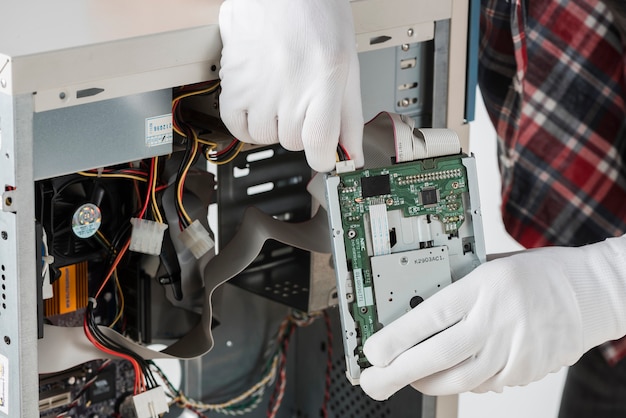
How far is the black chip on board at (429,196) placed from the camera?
3.88 feet

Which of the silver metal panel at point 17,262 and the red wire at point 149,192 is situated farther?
the red wire at point 149,192

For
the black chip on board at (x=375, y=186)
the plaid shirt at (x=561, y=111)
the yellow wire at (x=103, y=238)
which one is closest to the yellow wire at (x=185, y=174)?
the yellow wire at (x=103, y=238)

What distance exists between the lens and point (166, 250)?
1.39 metres

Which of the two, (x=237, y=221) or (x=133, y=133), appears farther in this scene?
(x=237, y=221)

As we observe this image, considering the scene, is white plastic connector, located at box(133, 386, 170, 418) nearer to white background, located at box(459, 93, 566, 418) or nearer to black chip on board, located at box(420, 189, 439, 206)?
black chip on board, located at box(420, 189, 439, 206)

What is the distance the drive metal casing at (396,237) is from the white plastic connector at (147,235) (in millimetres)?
245

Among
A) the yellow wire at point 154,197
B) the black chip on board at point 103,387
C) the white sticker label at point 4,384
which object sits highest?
the yellow wire at point 154,197

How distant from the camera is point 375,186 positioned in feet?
3.83

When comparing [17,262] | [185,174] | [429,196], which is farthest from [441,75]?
[17,262]

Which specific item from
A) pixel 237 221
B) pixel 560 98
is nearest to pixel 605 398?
pixel 560 98

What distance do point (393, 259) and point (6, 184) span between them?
417 millimetres

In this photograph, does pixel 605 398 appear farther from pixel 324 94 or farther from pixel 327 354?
pixel 324 94

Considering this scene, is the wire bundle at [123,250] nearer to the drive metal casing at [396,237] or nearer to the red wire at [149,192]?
the red wire at [149,192]

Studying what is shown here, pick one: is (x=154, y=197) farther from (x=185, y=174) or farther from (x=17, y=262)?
(x=17, y=262)
